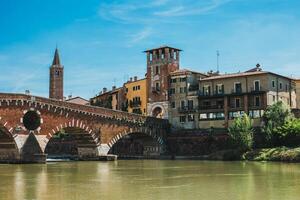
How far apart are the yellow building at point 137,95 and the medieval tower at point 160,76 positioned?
227 centimetres

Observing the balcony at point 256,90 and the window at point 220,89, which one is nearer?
the balcony at point 256,90

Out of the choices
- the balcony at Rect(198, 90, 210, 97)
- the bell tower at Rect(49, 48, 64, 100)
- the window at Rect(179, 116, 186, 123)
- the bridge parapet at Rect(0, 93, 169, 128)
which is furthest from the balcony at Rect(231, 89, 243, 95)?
the bell tower at Rect(49, 48, 64, 100)

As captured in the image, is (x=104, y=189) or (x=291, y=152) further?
(x=291, y=152)

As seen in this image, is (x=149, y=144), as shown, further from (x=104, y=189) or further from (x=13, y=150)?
(x=104, y=189)

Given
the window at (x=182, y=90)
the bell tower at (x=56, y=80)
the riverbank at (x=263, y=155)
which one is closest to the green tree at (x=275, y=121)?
the riverbank at (x=263, y=155)

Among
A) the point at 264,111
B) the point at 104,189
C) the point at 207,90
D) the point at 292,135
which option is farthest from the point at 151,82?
the point at 104,189

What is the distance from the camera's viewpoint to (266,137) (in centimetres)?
6869

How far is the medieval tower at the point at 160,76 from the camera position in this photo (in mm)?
89500

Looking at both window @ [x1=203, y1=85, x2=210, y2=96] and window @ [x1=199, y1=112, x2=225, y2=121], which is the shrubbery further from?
window @ [x1=203, y1=85, x2=210, y2=96]

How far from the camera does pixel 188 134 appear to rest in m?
80.0

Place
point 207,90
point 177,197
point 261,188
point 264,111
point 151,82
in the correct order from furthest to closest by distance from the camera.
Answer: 1. point 151,82
2. point 207,90
3. point 264,111
4. point 261,188
5. point 177,197

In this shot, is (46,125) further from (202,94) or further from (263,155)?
(202,94)

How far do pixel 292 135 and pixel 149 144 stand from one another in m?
28.0

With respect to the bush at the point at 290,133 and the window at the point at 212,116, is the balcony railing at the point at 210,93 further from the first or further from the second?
the bush at the point at 290,133
